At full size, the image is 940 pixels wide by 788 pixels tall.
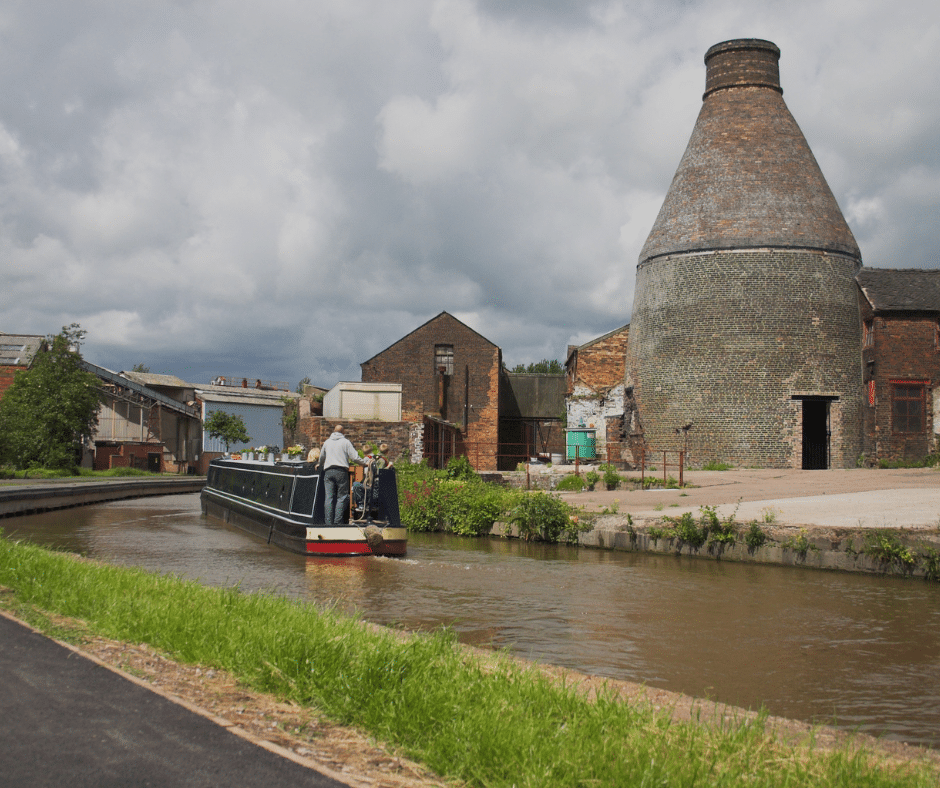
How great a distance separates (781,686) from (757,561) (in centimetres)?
602

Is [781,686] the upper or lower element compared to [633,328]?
lower

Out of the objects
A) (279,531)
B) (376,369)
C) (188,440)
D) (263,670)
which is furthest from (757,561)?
(188,440)

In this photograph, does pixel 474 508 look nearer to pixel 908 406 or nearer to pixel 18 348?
pixel 908 406

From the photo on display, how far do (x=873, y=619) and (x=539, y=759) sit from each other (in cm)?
590

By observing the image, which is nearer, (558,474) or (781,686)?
(781,686)

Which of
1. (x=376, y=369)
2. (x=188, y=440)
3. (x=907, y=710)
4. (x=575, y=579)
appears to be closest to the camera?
(x=907, y=710)

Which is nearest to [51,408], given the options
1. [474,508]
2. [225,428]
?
[225,428]

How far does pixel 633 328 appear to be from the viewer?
1132 inches

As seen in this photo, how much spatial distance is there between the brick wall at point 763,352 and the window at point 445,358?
14.1 meters

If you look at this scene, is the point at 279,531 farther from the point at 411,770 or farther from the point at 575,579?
the point at 411,770

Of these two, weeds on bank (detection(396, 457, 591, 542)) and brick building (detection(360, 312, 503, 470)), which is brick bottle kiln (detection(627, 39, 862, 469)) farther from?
brick building (detection(360, 312, 503, 470))

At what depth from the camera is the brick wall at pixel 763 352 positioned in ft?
81.0

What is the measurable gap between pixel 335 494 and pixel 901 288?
67.8 feet

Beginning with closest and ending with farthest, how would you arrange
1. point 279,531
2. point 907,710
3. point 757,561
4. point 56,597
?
point 907,710
point 56,597
point 757,561
point 279,531
